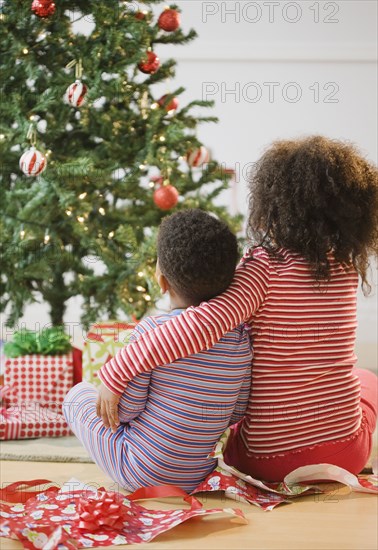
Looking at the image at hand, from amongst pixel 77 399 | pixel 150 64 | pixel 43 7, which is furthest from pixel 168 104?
pixel 77 399

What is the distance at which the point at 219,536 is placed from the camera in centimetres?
139

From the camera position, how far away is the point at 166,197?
2.47 metres

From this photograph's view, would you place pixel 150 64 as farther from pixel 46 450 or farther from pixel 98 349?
pixel 46 450

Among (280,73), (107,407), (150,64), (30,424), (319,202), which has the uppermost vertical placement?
(280,73)

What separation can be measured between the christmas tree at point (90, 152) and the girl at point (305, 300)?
0.91m

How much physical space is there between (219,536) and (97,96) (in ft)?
4.93

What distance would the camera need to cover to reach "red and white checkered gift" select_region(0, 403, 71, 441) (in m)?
2.05

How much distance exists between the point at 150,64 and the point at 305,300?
4.13 feet

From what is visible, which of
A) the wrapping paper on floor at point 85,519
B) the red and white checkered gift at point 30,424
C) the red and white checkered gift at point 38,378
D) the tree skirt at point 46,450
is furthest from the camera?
the red and white checkered gift at point 38,378

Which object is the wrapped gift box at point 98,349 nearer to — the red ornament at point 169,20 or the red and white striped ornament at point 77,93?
the red and white striped ornament at point 77,93

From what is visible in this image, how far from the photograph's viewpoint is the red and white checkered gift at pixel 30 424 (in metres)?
2.05

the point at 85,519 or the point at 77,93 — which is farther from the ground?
the point at 77,93

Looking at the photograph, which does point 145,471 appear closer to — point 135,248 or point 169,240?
point 169,240

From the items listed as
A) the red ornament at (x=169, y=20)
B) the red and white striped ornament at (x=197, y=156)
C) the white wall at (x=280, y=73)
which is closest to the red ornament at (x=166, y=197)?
the red and white striped ornament at (x=197, y=156)
